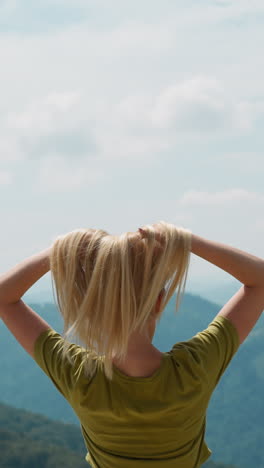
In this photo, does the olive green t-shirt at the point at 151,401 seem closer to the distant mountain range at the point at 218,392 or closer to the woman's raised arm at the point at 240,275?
the woman's raised arm at the point at 240,275

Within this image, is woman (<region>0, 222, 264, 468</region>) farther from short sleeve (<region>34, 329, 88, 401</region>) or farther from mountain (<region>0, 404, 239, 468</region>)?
mountain (<region>0, 404, 239, 468</region>)

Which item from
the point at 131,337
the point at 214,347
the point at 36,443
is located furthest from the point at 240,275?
the point at 36,443

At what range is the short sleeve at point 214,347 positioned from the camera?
1615 mm

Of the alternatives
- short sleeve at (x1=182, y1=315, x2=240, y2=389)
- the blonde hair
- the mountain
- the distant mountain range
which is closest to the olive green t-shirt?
short sleeve at (x1=182, y1=315, x2=240, y2=389)

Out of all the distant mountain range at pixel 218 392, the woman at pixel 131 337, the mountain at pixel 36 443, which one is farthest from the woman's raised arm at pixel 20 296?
the distant mountain range at pixel 218 392

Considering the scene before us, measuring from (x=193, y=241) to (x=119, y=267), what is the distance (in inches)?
8.2

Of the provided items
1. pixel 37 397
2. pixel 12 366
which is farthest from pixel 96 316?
pixel 12 366

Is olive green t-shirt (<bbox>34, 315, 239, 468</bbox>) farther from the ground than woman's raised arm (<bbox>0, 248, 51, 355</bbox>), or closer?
closer

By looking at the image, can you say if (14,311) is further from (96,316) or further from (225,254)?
(225,254)

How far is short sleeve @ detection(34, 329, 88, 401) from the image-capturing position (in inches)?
64.2

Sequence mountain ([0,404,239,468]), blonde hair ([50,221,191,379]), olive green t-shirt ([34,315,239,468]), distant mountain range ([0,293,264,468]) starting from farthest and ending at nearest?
distant mountain range ([0,293,264,468]) < mountain ([0,404,239,468]) < olive green t-shirt ([34,315,239,468]) < blonde hair ([50,221,191,379])

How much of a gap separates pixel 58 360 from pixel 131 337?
0.21 metres

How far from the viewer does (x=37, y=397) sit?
102500 millimetres

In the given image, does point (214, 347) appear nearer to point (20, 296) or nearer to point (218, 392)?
point (20, 296)
